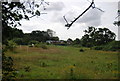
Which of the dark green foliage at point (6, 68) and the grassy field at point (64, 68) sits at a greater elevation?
the dark green foliage at point (6, 68)

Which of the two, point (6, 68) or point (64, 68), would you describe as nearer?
point (6, 68)

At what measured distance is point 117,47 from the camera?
49.3 m

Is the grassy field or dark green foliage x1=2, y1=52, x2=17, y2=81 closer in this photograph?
dark green foliage x1=2, y1=52, x2=17, y2=81

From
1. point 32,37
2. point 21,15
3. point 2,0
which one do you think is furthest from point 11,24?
point 32,37

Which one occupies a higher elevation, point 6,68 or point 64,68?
point 6,68

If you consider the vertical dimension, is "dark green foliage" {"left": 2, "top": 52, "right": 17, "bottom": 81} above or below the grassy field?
above

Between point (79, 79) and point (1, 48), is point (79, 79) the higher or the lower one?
the lower one

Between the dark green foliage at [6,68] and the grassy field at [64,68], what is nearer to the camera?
the dark green foliage at [6,68]

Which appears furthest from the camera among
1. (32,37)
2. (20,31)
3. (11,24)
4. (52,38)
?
(52,38)

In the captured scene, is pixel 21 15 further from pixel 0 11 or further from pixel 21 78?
pixel 21 78

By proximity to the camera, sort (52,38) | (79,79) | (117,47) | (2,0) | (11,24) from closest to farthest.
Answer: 1. (2,0)
2. (11,24)
3. (79,79)
4. (117,47)
5. (52,38)

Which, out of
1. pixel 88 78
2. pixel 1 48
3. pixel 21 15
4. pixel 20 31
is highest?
pixel 21 15

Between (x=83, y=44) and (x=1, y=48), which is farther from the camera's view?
(x=83, y=44)

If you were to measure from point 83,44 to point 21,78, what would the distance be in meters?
61.6
